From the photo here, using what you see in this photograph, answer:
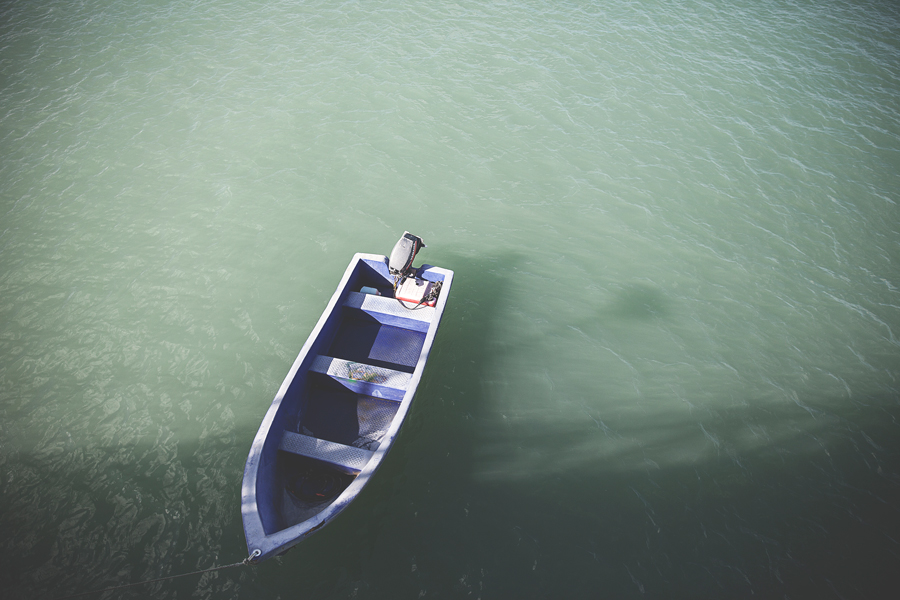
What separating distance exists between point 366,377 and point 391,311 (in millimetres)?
1328

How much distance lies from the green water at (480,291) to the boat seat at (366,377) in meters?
0.76

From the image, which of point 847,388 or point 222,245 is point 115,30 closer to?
point 222,245

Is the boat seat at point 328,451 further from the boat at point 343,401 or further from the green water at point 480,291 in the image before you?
the green water at point 480,291

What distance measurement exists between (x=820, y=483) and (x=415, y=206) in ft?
28.0

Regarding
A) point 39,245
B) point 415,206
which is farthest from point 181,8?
point 415,206

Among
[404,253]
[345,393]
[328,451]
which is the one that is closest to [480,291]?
[404,253]

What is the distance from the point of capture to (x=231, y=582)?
17.6 feet

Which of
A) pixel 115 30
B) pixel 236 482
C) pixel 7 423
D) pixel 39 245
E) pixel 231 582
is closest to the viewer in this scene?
pixel 231 582

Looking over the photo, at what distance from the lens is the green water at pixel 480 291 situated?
5820mm

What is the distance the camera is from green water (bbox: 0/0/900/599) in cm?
582

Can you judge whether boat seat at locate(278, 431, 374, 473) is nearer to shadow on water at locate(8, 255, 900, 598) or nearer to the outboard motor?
shadow on water at locate(8, 255, 900, 598)

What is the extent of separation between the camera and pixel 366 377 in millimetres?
6508

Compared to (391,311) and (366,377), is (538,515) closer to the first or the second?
(366,377)

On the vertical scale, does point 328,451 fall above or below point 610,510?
above
